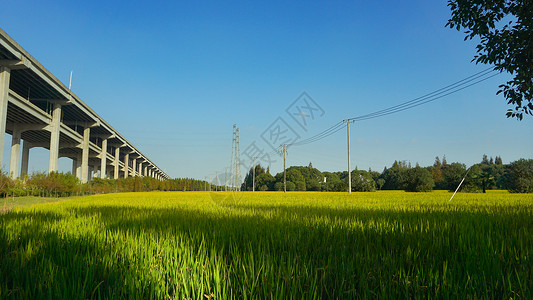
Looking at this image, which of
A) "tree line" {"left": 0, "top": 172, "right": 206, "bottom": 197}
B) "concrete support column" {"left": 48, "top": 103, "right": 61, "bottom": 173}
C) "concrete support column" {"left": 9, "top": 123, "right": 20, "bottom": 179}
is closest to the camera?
"tree line" {"left": 0, "top": 172, "right": 206, "bottom": 197}

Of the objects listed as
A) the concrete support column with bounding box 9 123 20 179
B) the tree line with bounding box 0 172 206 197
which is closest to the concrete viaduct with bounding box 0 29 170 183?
the concrete support column with bounding box 9 123 20 179

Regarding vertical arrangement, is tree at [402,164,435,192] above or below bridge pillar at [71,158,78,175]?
below

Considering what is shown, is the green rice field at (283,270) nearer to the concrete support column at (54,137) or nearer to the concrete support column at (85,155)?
the concrete support column at (54,137)

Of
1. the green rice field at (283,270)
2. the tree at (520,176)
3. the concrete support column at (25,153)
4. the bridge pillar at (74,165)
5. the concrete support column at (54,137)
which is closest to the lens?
the green rice field at (283,270)

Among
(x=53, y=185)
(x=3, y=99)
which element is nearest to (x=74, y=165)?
(x=53, y=185)

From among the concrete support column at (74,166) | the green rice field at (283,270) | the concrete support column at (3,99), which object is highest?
the concrete support column at (3,99)

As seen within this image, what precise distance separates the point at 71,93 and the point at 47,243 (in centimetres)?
3680

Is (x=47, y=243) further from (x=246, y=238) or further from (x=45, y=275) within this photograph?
(x=246, y=238)

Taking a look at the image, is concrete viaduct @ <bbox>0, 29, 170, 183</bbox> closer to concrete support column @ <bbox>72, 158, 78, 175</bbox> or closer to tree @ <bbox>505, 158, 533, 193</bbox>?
concrete support column @ <bbox>72, 158, 78, 175</bbox>

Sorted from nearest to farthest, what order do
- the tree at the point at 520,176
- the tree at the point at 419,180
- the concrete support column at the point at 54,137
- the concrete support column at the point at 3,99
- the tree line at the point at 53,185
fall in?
the tree line at the point at 53,185 → the concrete support column at the point at 3,99 → the concrete support column at the point at 54,137 → the tree at the point at 520,176 → the tree at the point at 419,180

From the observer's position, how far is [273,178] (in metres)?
84.2

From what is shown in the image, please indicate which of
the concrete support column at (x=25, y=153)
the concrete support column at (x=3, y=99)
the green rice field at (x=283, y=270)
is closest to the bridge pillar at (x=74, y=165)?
the concrete support column at (x=25, y=153)

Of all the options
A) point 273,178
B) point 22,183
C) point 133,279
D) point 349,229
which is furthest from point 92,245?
point 273,178

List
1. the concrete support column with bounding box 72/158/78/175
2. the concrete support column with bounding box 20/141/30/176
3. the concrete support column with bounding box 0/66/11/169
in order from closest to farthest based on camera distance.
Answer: the concrete support column with bounding box 0/66/11/169
the concrete support column with bounding box 20/141/30/176
the concrete support column with bounding box 72/158/78/175
